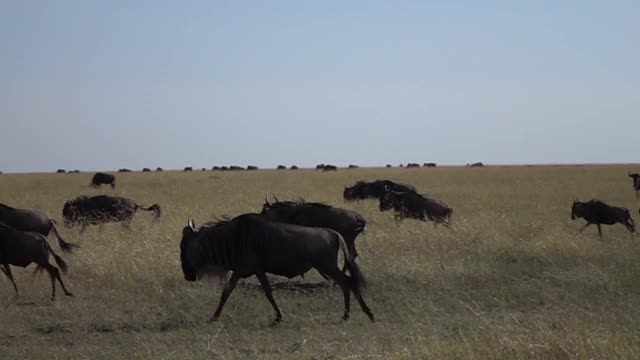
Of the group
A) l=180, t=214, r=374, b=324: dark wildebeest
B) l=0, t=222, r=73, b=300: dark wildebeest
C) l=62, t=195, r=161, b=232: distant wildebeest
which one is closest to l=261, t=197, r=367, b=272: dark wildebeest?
l=180, t=214, r=374, b=324: dark wildebeest

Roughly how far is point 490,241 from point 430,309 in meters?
4.68

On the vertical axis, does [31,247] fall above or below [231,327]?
above

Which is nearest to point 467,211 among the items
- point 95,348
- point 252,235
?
point 252,235

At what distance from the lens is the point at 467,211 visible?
21.8 metres

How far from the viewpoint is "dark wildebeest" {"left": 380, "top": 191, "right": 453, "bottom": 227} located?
53.0 ft

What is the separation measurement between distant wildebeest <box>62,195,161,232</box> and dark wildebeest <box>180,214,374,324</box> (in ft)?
28.7

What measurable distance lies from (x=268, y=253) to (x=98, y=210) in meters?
9.96

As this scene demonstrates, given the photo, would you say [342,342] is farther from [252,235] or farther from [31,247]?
[31,247]

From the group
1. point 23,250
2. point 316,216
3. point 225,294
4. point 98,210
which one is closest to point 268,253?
point 225,294

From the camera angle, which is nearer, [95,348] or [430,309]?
[95,348]

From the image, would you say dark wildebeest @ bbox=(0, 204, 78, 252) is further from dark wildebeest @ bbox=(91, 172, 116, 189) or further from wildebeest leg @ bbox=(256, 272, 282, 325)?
dark wildebeest @ bbox=(91, 172, 116, 189)

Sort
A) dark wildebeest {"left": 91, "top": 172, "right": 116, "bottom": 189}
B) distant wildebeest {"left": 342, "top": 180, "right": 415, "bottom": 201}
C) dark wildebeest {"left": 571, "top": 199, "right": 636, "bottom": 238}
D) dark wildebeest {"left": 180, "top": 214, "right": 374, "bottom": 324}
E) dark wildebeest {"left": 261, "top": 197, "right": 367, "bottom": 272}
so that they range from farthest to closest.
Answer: dark wildebeest {"left": 91, "top": 172, "right": 116, "bottom": 189} < distant wildebeest {"left": 342, "top": 180, "right": 415, "bottom": 201} < dark wildebeest {"left": 571, "top": 199, "right": 636, "bottom": 238} < dark wildebeest {"left": 261, "top": 197, "right": 367, "bottom": 272} < dark wildebeest {"left": 180, "top": 214, "right": 374, "bottom": 324}

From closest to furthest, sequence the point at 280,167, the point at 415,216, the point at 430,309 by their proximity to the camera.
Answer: the point at 430,309
the point at 415,216
the point at 280,167

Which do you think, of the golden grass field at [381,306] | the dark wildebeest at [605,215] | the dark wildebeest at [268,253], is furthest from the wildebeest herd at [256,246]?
the dark wildebeest at [605,215]
